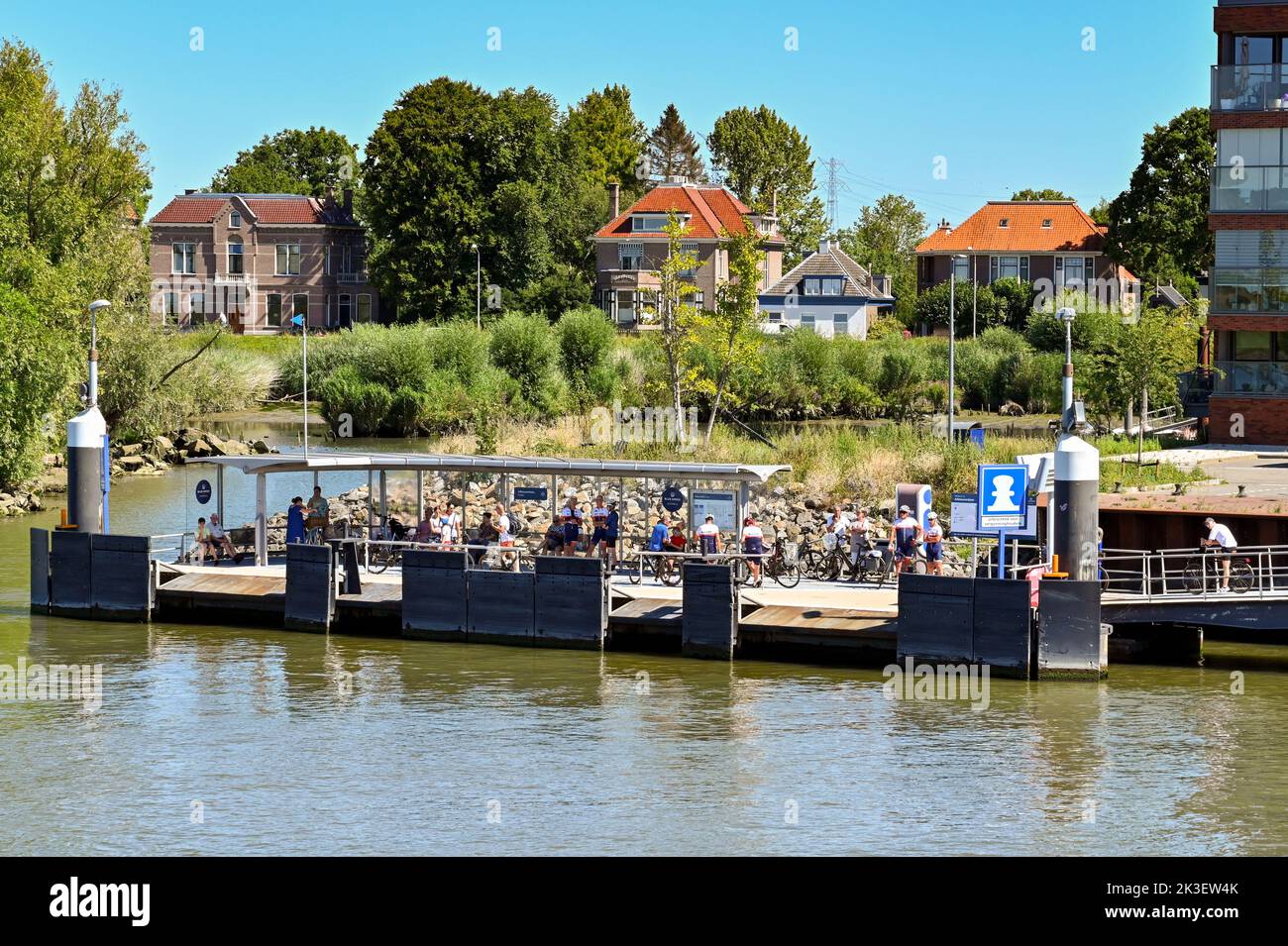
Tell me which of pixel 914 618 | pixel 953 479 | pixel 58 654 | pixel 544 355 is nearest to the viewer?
pixel 914 618

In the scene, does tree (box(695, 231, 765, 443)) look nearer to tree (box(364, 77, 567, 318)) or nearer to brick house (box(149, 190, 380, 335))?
Answer: tree (box(364, 77, 567, 318))

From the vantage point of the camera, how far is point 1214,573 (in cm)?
3666

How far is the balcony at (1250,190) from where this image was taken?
57062mm

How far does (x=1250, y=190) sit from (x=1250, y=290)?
10.4 feet

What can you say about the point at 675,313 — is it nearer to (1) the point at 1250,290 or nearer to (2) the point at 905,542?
(1) the point at 1250,290

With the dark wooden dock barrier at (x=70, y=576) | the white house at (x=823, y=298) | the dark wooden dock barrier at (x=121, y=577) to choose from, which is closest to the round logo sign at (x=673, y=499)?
the dark wooden dock barrier at (x=121, y=577)

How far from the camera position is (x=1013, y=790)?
86.7 ft

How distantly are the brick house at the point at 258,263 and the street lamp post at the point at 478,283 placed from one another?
574 inches

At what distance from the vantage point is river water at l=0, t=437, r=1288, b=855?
24328 mm

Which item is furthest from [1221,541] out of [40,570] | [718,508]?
[40,570]

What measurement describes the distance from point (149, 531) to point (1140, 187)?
67.0 meters

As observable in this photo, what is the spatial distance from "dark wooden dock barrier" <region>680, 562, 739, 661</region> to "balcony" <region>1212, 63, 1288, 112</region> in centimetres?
3144
